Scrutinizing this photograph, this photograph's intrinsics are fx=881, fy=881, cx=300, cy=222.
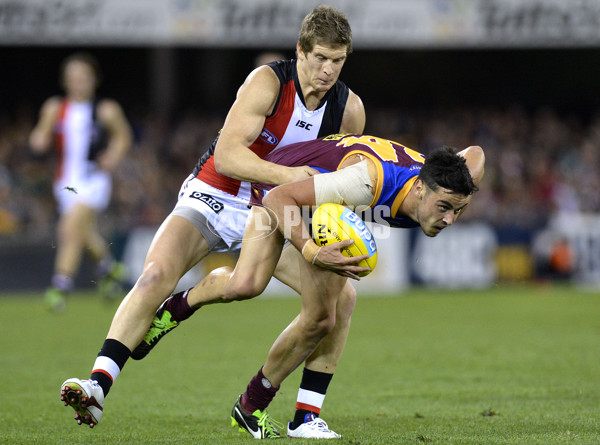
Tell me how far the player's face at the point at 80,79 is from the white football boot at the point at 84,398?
7.27 meters

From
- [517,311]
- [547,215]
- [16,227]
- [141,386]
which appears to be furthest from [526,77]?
[141,386]

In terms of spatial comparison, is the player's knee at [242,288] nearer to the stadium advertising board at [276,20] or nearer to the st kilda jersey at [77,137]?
the st kilda jersey at [77,137]

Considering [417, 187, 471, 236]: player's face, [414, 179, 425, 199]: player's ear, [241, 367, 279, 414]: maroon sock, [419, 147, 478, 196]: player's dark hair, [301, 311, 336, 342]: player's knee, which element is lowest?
[241, 367, 279, 414]: maroon sock

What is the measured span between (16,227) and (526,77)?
540 inches

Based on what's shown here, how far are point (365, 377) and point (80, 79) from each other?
629cm

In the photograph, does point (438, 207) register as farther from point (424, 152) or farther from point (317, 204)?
point (424, 152)

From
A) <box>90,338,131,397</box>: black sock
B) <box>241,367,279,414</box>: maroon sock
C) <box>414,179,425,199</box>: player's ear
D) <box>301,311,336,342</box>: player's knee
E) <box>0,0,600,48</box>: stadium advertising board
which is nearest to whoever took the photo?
<box>414,179,425,199</box>: player's ear

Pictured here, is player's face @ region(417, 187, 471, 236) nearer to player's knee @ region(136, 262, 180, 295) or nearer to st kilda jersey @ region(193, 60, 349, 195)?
st kilda jersey @ region(193, 60, 349, 195)

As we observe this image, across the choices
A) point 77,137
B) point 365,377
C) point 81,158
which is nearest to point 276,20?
point 77,137

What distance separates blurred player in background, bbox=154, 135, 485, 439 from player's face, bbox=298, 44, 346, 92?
395 mm

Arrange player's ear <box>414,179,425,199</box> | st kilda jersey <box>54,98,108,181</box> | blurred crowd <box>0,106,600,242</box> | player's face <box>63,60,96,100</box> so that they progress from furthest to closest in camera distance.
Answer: blurred crowd <box>0,106,600,242</box> < st kilda jersey <box>54,98,108,181</box> < player's face <box>63,60,96,100</box> < player's ear <box>414,179,425,199</box>

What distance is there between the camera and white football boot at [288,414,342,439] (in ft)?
15.2

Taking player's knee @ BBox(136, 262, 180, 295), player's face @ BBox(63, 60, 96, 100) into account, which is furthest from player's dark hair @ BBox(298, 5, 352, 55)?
player's face @ BBox(63, 60, 96, 100)

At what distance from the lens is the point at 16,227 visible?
14922 mm
